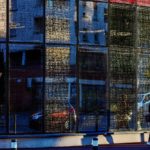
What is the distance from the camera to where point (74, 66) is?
63.8ft

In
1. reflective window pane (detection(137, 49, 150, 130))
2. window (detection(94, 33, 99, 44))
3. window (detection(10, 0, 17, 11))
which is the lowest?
reflective window pane (detection(137, 49, 150, 130))

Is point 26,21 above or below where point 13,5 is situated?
below

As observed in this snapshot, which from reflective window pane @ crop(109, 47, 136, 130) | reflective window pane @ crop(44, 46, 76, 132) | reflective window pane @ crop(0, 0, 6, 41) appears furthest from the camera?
reflective window pane @ crop(109, 47, 136, 130)

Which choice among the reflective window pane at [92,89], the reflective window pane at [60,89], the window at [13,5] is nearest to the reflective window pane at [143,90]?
the reflective window pane at [92,89]

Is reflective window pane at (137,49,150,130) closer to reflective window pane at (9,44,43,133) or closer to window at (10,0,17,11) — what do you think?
reflective window pane at (9,44,43,133)

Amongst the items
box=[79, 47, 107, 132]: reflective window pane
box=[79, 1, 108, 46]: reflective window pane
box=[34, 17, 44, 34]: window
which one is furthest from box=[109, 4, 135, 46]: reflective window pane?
box=[34, 17, 44, 34]: window

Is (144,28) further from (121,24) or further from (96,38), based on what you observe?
(96,38)

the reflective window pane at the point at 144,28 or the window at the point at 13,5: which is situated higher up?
the window at the point at 13,5

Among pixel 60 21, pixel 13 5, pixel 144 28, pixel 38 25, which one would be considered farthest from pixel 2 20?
pixel 144 28

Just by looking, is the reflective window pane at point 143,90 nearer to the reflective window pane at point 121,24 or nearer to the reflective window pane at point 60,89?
the reflective window pane at point 121,24

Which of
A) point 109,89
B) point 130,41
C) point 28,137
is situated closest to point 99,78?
point 109,89

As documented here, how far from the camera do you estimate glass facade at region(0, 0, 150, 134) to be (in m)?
18.6

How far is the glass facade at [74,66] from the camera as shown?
61.1 ft

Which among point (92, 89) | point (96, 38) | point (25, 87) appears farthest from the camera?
point (96, 38)
